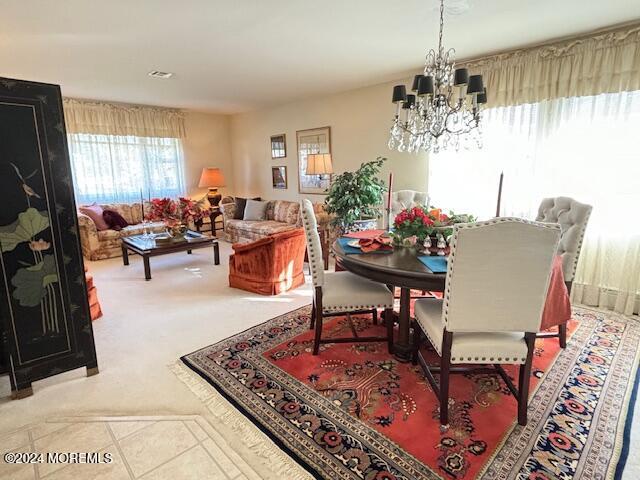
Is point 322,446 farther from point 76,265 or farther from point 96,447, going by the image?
point 76,265

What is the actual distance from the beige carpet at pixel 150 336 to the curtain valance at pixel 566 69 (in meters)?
2.73

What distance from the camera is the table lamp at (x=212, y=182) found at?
702 cm

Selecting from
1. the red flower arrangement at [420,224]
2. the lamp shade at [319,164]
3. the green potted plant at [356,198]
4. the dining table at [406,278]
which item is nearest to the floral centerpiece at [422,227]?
the red flower arrangement at [420,224]

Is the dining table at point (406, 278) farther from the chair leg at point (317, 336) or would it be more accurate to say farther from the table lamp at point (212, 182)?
the table lamp at point (212, 182)

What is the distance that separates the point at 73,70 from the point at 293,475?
15.5 feet

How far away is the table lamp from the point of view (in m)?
7.02

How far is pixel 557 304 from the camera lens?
7.76 ft

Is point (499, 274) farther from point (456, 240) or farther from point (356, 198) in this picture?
point (356, 198)

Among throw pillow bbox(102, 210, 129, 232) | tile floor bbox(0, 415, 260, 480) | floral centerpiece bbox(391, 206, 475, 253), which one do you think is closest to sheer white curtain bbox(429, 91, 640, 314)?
floral centerpiece bbox(391, 206, 475, 253)

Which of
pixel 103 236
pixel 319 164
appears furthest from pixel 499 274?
pixel 103 236

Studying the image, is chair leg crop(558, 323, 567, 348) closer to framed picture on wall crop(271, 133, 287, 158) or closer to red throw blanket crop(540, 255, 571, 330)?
red throw blanket crop(540, 255, 571, 330)

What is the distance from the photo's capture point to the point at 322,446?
1718 millimetres

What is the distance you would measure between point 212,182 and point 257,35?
4.36 metres

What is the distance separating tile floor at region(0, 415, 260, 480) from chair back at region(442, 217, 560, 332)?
4.09 ft
